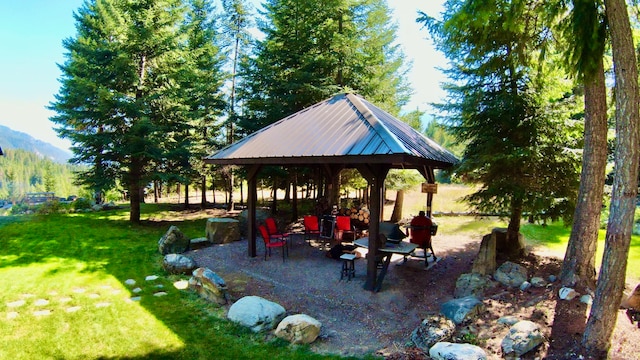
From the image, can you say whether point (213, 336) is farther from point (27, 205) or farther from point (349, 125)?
point (27, 205)

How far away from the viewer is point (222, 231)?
10781 millimetres

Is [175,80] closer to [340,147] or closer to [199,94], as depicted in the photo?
[199,94]

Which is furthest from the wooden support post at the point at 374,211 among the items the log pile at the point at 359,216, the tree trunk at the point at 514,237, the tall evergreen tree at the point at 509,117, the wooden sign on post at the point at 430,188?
the log pile at the point at 359,216

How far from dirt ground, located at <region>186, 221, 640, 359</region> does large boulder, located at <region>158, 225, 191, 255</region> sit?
0.37 m

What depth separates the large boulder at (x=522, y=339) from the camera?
415cm

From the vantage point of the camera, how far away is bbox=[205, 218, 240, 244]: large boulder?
35.0ft

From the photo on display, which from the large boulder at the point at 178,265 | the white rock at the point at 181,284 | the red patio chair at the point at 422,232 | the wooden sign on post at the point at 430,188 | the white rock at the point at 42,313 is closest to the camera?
the white rock at the point at 42,313

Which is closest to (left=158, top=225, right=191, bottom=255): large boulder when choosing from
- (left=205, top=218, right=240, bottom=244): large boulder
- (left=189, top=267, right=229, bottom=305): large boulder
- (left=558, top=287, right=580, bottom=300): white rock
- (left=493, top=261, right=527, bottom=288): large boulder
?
(left=205, top=218, right=240, bottom=244): large boulder

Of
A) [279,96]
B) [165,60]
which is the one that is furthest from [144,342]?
[165,60]

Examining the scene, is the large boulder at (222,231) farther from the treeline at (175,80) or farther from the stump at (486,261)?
the stump at (486,261)

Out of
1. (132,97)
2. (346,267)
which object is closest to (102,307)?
(346,267)

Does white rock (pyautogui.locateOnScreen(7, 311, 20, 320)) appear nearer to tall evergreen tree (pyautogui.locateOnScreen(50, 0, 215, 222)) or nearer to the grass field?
the grass field

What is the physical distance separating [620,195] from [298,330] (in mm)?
4449

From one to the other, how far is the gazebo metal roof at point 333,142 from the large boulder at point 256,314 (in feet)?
9.31
